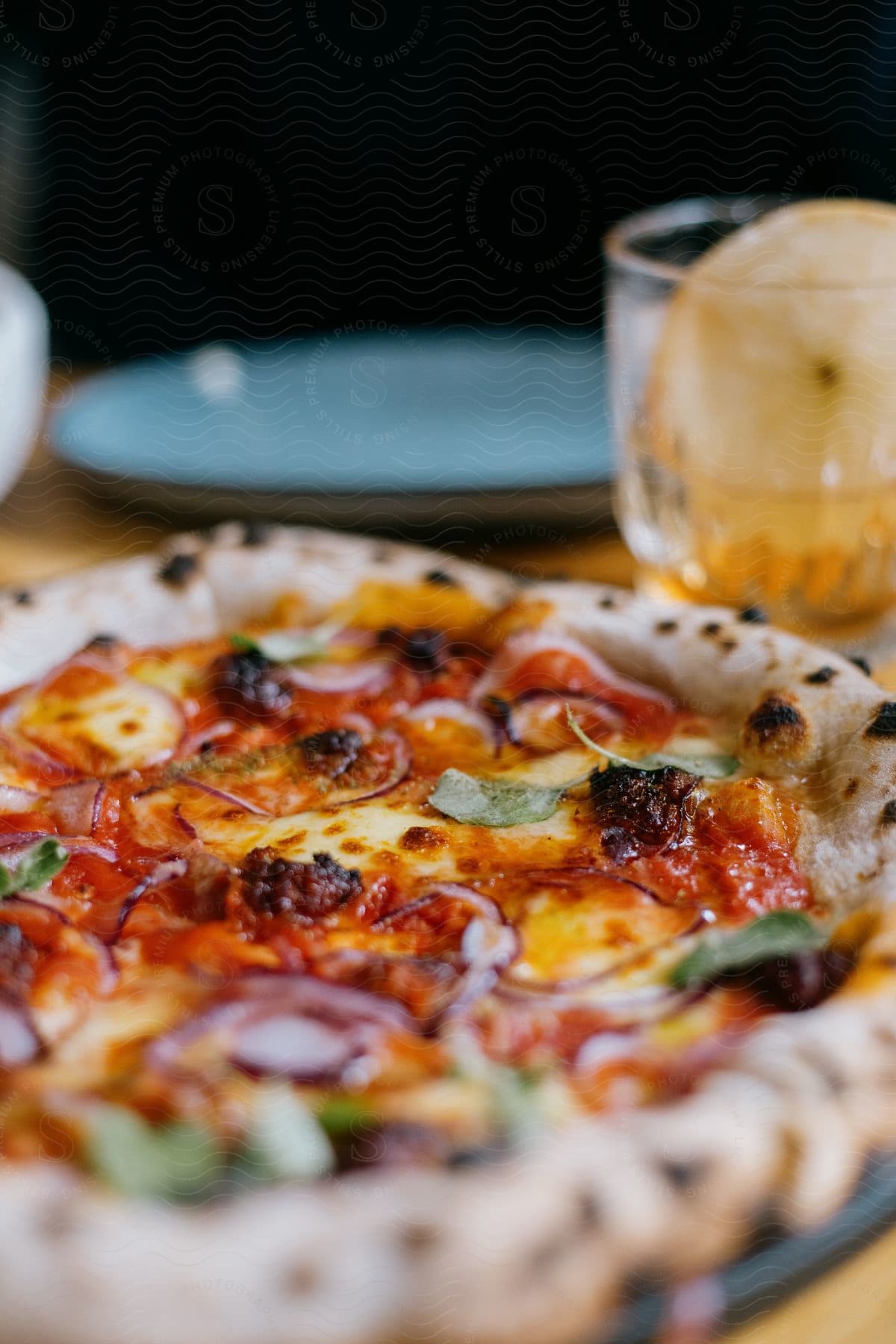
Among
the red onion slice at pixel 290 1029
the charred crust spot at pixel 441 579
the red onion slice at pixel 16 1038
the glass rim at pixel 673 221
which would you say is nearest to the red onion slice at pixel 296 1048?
the red onion slice at pixel 290 1029

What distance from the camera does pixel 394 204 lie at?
15.3 feet

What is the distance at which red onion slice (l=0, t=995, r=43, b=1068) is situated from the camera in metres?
1.16

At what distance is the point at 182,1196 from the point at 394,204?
410 centimetres

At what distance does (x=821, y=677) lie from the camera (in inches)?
65.7

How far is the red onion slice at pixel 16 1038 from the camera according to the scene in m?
1.16

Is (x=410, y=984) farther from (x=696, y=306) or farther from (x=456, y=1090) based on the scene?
(x=696, y=306)

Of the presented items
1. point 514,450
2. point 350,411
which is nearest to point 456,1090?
point 514,450

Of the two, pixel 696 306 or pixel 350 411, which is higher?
pixel 696 306

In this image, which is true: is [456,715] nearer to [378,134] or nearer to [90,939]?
[90,939]

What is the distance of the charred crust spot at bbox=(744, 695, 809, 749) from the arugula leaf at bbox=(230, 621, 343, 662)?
58 centimetres

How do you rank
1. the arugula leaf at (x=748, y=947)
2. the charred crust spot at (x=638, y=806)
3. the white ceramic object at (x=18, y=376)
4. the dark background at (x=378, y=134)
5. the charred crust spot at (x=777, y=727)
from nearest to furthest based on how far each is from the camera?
the arugula leaf at (x=748, y=947)
the charred crust spot at (x=638, y=806)
the charred crust spot at (x=777, y=727)
the white ceramic object at (x=18, y=376)
the dark background at (x=378, y=134)

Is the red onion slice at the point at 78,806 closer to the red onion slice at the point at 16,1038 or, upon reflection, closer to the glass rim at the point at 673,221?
the red onion slice at the point at 16,1038

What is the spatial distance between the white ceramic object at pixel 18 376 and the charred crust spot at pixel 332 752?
1.09 m

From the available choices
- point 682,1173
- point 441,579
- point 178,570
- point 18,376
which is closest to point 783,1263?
point 682,1173
